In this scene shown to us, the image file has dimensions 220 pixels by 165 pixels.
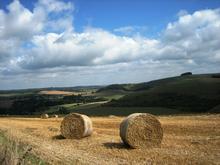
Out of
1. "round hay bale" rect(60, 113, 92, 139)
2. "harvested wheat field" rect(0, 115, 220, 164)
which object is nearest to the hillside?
"harvested wheat field" rect(0, 115, 220, 164)

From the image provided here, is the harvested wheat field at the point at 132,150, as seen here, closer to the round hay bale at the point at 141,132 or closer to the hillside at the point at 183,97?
the round hay bale at the point at 141,132

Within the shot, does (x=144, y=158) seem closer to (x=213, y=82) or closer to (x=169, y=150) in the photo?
(x=169, y=150)

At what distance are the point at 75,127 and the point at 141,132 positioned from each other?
15.9 feet

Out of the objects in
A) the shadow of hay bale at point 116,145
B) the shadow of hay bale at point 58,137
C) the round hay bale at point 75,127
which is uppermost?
the round hay bale at point 75,127

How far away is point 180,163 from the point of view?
1114 centimetres

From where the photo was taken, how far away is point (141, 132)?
14.6m

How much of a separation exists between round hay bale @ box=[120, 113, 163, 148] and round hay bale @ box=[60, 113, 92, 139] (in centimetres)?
374

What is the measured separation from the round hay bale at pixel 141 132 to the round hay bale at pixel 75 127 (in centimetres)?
374

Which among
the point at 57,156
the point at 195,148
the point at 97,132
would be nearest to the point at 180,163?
the point at 195,148

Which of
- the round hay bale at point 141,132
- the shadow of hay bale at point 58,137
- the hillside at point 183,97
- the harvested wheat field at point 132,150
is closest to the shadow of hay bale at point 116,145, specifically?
the harvested wheat field at point 132,150

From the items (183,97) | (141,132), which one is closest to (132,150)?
(141,132)

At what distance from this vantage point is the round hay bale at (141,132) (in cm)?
1449

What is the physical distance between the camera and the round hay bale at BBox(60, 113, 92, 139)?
1827 cm

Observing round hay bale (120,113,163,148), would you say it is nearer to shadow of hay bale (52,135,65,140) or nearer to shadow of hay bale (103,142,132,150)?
shadow of hay bale (103,142,132,150)
